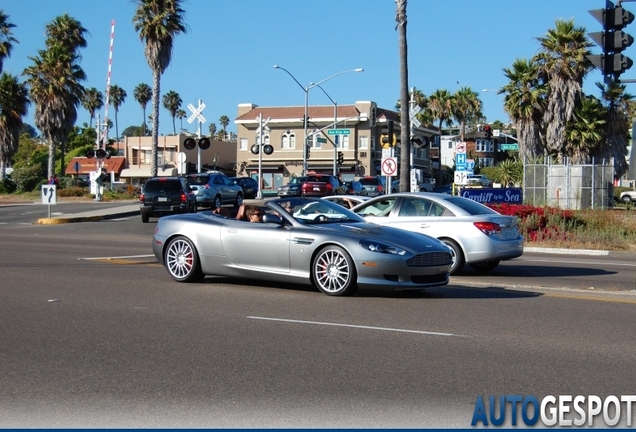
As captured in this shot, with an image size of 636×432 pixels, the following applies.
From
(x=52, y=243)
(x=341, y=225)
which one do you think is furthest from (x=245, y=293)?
(x=52, y=243)

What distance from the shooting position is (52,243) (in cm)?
2200

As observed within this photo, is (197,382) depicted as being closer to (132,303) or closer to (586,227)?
(132,303)

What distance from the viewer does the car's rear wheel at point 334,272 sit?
1159 centimetres

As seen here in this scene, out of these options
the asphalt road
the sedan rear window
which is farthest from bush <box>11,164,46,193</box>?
the sedan rear window

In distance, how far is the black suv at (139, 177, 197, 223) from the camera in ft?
105

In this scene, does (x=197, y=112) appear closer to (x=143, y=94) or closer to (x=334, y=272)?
(x=334, y=272)

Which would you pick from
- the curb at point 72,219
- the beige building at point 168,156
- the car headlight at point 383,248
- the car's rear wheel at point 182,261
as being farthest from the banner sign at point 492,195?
the beige building at point 168,156

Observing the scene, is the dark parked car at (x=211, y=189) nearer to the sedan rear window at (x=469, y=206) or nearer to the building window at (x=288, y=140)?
the sedan rear window at (x=469, y=206)

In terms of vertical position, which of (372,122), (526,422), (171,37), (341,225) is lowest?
(526,422)

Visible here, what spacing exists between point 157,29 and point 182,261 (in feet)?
131

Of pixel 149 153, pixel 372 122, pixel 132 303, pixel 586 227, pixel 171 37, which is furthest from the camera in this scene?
pixel 149 153

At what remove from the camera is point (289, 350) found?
327 inches

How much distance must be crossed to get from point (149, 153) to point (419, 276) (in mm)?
82799

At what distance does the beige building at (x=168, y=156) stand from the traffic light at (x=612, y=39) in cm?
7334
